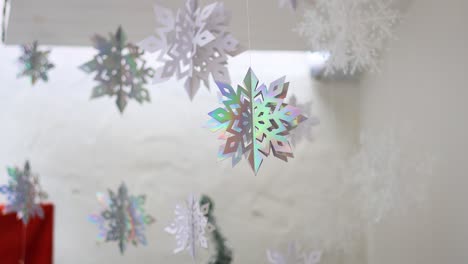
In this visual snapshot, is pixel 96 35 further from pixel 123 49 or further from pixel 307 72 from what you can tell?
pixel 307 72

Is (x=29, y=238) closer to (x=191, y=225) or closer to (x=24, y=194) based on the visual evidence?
(x=24, y=194)

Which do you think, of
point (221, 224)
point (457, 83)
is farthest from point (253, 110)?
point (457, 83)

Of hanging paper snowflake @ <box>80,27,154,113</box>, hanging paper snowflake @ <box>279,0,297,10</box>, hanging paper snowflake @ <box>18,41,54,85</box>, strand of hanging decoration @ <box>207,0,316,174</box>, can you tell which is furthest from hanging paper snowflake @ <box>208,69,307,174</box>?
hanging paper snowflake @ <box>18,41,54,85</box>

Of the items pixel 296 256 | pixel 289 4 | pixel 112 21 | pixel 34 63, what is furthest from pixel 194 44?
pixel 34 63

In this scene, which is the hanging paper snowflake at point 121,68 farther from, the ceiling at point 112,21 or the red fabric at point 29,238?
the red fabric at point 29,238

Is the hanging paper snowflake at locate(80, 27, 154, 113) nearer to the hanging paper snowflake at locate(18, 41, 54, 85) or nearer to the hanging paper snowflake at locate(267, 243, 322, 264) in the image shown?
the hanging paper snowflake at locate(18, 41, 54, 85)

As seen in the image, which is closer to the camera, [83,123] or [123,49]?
[123,49]

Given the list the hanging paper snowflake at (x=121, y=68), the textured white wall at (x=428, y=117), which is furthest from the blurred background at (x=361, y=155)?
the hanging paper snowflake at (x=121, y=68)
